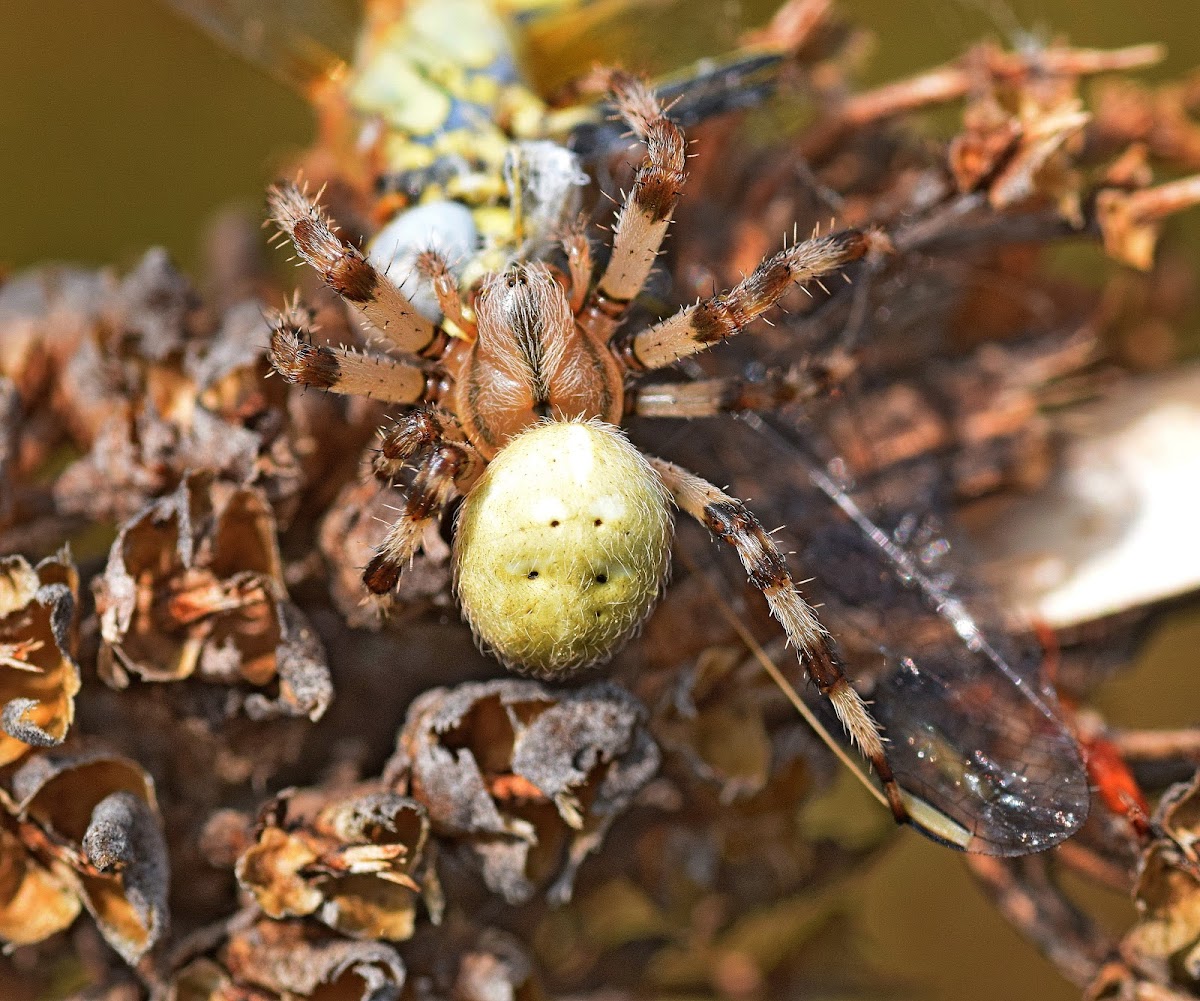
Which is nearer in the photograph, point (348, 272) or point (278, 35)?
point (348, 272)

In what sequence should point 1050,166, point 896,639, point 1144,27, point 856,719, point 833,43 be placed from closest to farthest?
point 856,719, point 896,639, point 1050,166, point 833,43, point 1144,27

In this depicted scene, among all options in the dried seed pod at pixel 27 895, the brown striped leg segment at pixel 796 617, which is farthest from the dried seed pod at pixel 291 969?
the brown striped leg segment at pixel 796 617

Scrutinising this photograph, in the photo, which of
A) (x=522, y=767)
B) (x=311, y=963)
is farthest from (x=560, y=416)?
(x=311, y=963)

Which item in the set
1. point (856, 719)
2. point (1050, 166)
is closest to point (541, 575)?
point (856, 719)

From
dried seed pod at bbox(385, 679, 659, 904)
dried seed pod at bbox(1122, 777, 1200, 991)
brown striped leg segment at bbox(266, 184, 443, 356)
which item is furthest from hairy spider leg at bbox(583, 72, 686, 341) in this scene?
dried seed pod at bbox(1122, 777, 1200, 991)

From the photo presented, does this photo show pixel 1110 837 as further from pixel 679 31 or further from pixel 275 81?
pixel 275 81

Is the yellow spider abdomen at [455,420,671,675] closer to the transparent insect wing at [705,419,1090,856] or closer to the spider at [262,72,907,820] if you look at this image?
the spider at [262,72,907,820]

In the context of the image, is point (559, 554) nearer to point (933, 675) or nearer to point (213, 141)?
point (933, 675)
